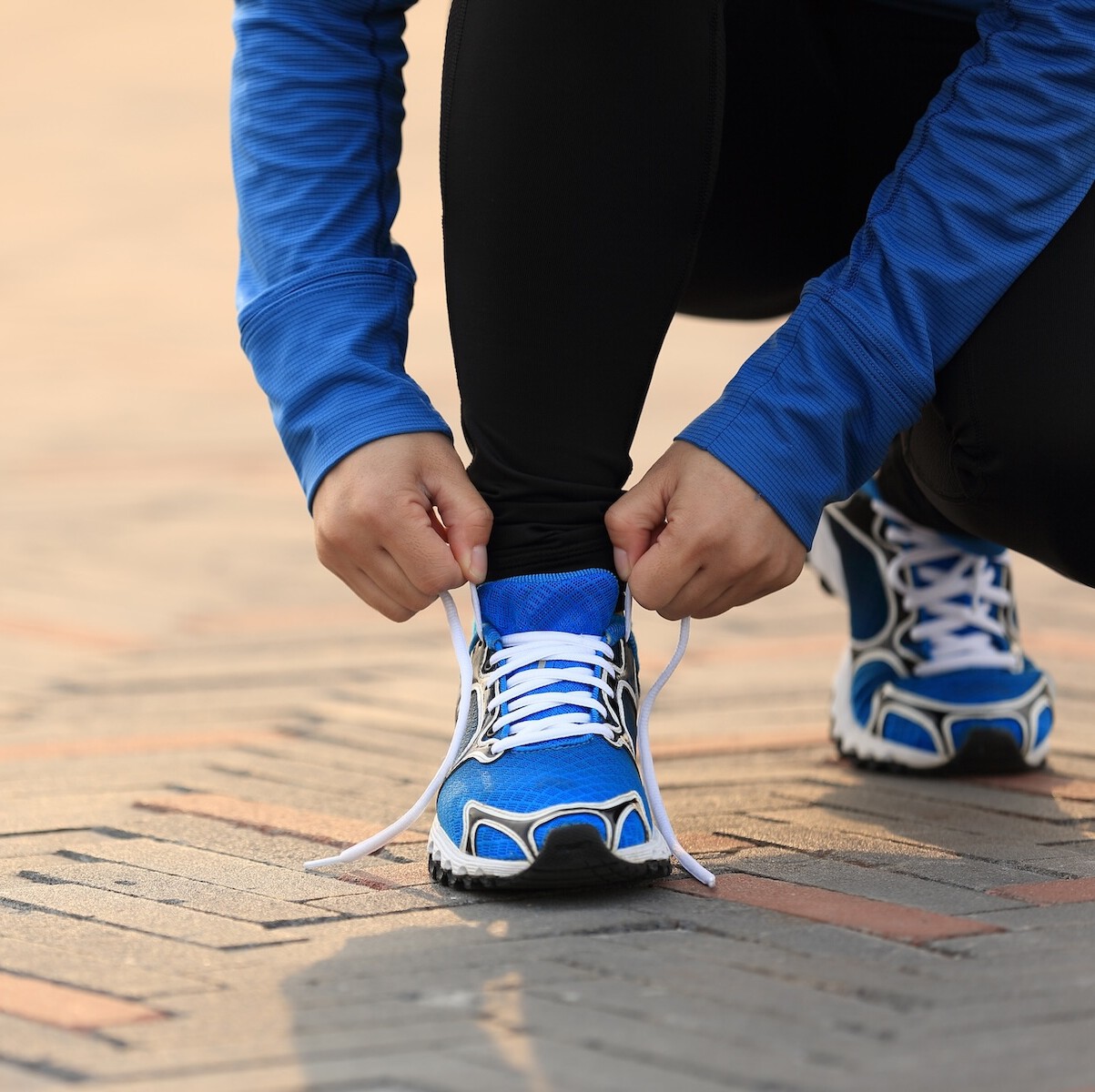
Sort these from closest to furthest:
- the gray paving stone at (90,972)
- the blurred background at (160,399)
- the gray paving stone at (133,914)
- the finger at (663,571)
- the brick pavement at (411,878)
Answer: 1. the brick pavement at (411,878)
2. the gray paving stone at (90,972)
3. the gray paving stone at (133,914)
4. the finger at (663,571)
5. the blurred background at (160,399)

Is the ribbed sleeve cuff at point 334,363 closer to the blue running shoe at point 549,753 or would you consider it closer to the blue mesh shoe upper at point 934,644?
the blue running shoe at point 549,753

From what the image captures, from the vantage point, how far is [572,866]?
117 cm

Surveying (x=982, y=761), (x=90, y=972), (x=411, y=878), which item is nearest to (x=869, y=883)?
(x=411, y=878)

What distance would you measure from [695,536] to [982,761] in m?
0.56

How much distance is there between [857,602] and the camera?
175 centimetres

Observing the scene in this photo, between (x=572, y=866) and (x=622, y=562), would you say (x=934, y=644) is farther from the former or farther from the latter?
(x=572, y=866)

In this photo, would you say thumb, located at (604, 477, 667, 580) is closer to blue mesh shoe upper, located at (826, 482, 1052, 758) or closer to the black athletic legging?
the black athletic legging

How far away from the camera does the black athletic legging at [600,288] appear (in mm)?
1250

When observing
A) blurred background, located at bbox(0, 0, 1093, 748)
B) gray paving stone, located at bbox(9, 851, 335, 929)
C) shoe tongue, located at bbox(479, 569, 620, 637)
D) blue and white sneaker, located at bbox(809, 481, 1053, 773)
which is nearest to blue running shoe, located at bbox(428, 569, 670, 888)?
shoe tongue, located at bbox(479, 569, 620, 637)

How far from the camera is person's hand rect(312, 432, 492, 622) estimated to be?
1.24 m

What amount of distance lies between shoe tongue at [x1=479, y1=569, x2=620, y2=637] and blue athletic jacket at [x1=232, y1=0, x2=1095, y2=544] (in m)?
0.13

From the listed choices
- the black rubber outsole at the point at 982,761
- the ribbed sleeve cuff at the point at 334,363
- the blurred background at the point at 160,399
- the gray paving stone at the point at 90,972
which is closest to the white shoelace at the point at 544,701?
the ribbed sleeve cuff at the point at 334,363

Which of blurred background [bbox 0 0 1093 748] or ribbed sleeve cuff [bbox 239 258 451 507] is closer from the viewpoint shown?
ribbed sleeve cuff [bbox 239 258 451 507]

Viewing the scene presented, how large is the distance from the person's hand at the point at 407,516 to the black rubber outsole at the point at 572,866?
0.69ft
